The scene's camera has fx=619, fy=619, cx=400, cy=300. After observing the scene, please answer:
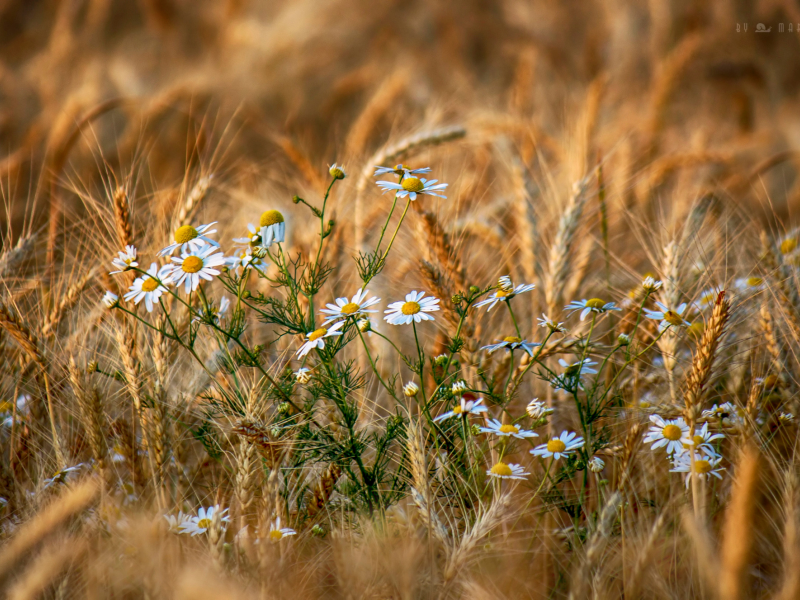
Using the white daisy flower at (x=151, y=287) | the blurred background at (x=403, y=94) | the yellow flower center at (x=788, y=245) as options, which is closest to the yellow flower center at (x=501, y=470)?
the white daisy flower at (x=151, y=287)

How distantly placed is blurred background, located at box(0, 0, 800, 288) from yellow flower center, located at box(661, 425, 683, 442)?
105cm

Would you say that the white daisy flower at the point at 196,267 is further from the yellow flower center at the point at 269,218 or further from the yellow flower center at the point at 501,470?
the yellow flower center at the point at 501,470

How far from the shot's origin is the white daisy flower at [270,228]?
1306 mm

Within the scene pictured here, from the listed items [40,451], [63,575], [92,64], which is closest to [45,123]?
[92,64]

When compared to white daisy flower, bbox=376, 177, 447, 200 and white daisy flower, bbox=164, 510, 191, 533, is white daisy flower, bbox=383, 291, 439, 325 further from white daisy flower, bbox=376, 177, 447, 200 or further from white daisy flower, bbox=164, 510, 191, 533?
white daisy flower, bbox=164, 510, 191, 533

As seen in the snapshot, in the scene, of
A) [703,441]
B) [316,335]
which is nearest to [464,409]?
[316,335]

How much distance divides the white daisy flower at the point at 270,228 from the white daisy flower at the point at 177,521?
60cm

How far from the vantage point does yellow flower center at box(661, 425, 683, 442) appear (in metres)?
1.37

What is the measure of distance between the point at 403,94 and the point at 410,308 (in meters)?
3.91

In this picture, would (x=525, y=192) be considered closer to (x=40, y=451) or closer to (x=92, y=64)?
(x=40, y=451)

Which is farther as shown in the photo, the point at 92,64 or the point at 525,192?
the point at 92,64

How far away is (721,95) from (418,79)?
2753 mm

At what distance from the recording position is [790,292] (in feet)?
5.18

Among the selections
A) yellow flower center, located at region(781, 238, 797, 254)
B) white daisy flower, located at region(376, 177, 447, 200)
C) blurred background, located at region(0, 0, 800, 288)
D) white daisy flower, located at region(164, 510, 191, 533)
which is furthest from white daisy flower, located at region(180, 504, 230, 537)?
yellow flower center, located at region(781, 238, 797, 254)
